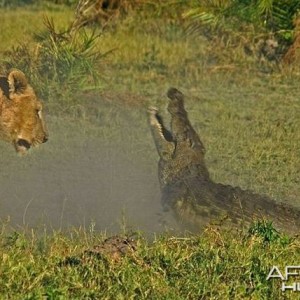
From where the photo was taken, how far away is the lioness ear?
26.5 feet

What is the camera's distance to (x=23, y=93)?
838 cm

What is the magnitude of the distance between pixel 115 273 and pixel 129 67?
28.6 ft

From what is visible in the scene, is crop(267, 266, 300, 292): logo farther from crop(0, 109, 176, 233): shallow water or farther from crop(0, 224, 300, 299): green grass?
crop(0, 109, 176, 233): shallow water

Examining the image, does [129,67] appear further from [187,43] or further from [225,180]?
[225,180]

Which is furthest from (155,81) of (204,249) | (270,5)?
(204,249)

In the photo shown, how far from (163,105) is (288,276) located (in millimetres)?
6549

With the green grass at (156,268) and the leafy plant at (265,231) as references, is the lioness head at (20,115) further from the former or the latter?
the leafy plant at (265,231)

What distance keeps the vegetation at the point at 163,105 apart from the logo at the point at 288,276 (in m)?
0.04

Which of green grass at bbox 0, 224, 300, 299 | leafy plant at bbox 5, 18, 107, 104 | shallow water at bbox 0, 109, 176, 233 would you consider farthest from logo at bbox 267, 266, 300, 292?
leafy plant at bbox 5, 18, 107, 104

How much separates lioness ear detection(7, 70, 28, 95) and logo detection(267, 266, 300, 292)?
306 cm

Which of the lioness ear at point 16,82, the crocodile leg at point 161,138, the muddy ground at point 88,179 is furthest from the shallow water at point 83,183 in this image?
the lioness ear at point 16,82

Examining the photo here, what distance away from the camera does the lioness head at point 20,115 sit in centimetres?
829

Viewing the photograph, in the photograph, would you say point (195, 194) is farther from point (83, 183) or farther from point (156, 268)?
point (156, 268)

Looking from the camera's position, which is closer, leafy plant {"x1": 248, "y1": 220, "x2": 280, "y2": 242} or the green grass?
the green grass
